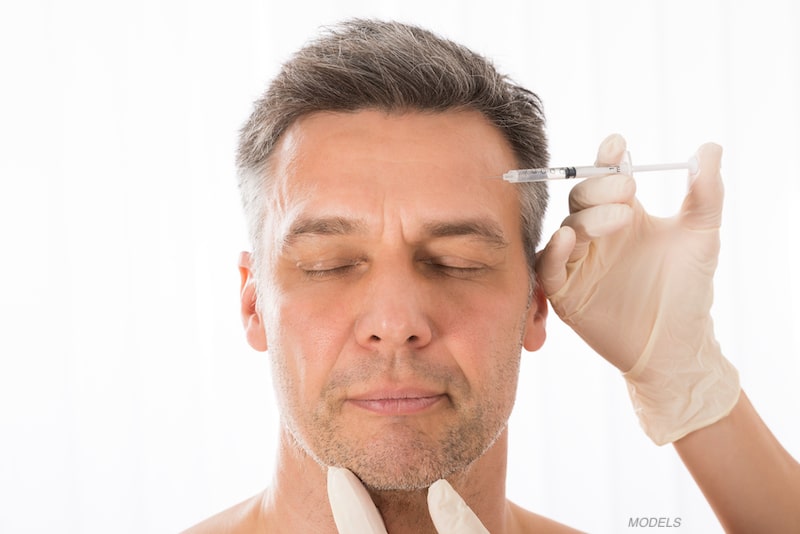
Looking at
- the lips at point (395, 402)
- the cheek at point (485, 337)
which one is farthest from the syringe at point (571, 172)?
the lips at point (395, 402)

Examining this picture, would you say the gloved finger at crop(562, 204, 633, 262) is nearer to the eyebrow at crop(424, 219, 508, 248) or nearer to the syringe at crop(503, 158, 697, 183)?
the syringe at crop(503, 158, 697, 183)

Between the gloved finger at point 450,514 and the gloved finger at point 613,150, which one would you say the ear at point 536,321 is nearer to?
the gloved finger at point 613,150

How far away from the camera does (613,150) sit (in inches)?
72.4

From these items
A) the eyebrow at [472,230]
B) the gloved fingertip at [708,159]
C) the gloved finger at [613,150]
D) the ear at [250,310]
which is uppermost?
the gloved finger at [613,150]

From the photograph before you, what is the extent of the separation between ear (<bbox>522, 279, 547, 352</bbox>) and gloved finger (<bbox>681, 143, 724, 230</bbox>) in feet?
1.23

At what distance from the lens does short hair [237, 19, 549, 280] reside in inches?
69.7

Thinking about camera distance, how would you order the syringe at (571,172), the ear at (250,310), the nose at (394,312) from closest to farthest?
the nose at (394,312) → the syringe at (571,172) → the ear at (250,310)

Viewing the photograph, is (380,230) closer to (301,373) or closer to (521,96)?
(301,373)

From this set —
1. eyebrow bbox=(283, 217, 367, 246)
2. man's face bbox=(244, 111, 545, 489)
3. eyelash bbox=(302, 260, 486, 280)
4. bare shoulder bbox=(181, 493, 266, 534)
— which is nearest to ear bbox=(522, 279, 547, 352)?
man's face bbox=(244, 111, 545, 489)

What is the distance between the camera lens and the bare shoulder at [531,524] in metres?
2.06

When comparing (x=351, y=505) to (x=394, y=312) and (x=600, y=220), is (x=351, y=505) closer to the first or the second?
(x=394, y=312)

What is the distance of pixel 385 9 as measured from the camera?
2941 millimetres

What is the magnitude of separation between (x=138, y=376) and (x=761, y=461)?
1.95 m

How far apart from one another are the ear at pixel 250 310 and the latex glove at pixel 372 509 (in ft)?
1.35
